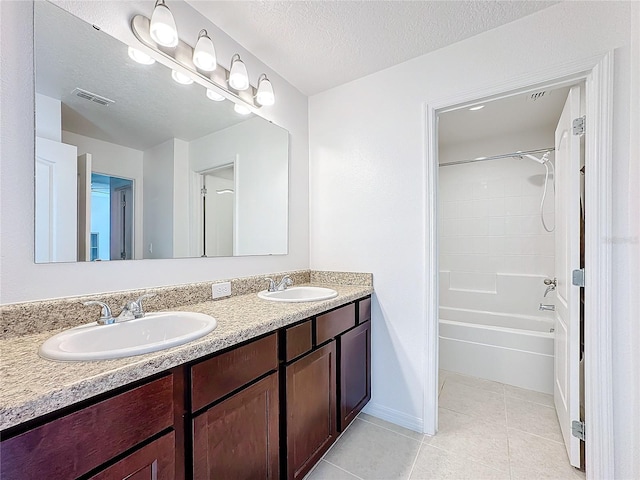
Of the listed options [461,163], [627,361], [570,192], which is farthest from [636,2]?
[461,163]

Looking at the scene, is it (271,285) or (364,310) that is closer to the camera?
(271,285)

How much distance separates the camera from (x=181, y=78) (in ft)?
4.64

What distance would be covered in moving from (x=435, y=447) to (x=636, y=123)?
1.83m

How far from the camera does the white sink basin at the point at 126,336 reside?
2.46 feet

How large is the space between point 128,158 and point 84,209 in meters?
0.30

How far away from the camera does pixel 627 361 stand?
1.24m

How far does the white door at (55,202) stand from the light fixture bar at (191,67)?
60 cm

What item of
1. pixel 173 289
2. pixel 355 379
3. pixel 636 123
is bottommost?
pixel 355 379

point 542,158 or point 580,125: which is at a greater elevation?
point 542,158

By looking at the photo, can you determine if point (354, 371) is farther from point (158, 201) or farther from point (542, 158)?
point (542, 158)

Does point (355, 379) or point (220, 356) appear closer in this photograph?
point (220, 356)

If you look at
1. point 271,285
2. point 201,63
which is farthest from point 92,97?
point 271,285

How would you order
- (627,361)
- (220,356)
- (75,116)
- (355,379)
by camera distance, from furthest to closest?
(355,379), (627,361), (75,116), (220,356)

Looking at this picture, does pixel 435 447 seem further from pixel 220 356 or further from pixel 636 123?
pixel 636 123
